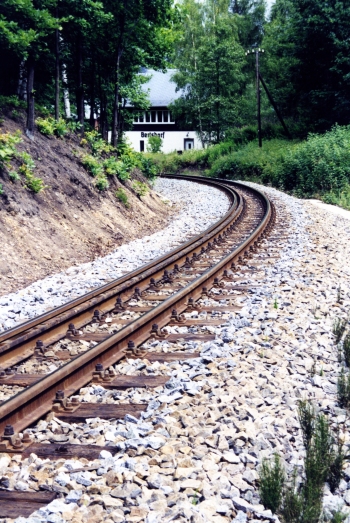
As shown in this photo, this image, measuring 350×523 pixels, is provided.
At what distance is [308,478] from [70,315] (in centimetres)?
417

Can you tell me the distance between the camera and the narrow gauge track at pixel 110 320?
4605 mm

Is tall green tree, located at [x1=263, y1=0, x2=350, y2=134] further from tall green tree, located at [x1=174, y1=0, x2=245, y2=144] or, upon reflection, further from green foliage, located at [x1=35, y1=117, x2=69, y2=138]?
green foliage, located at [x1=35, y1=117, x2=69, y2=138]

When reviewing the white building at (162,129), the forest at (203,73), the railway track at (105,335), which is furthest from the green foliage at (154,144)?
the railway track at (105,335)

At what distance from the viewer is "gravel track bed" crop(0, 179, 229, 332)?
8296 millimetres

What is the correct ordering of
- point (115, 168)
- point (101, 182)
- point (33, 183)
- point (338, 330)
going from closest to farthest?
1. point (338, 330)
2. point (33, 183)
3. point (101, 182)
4. point (115, 168)

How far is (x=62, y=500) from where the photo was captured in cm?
339

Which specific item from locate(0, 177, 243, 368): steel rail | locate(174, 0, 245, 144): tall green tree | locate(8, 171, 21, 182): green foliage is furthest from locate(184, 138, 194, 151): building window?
locate(0, 177, 243, 368): steel rail

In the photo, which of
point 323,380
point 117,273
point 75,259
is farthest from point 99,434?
point 75,259

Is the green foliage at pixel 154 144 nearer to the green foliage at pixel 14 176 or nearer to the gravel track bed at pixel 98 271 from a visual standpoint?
the gravel track bed at pixel 98 271

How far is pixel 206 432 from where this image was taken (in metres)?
4.12

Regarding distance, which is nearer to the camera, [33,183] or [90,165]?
[33,183]

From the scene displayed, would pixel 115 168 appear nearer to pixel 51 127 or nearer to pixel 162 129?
pixel 51 127

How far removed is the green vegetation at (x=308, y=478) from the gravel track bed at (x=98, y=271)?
4600 mm

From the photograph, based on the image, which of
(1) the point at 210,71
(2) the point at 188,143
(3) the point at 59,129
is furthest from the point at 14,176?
(2) the point at 188,143
